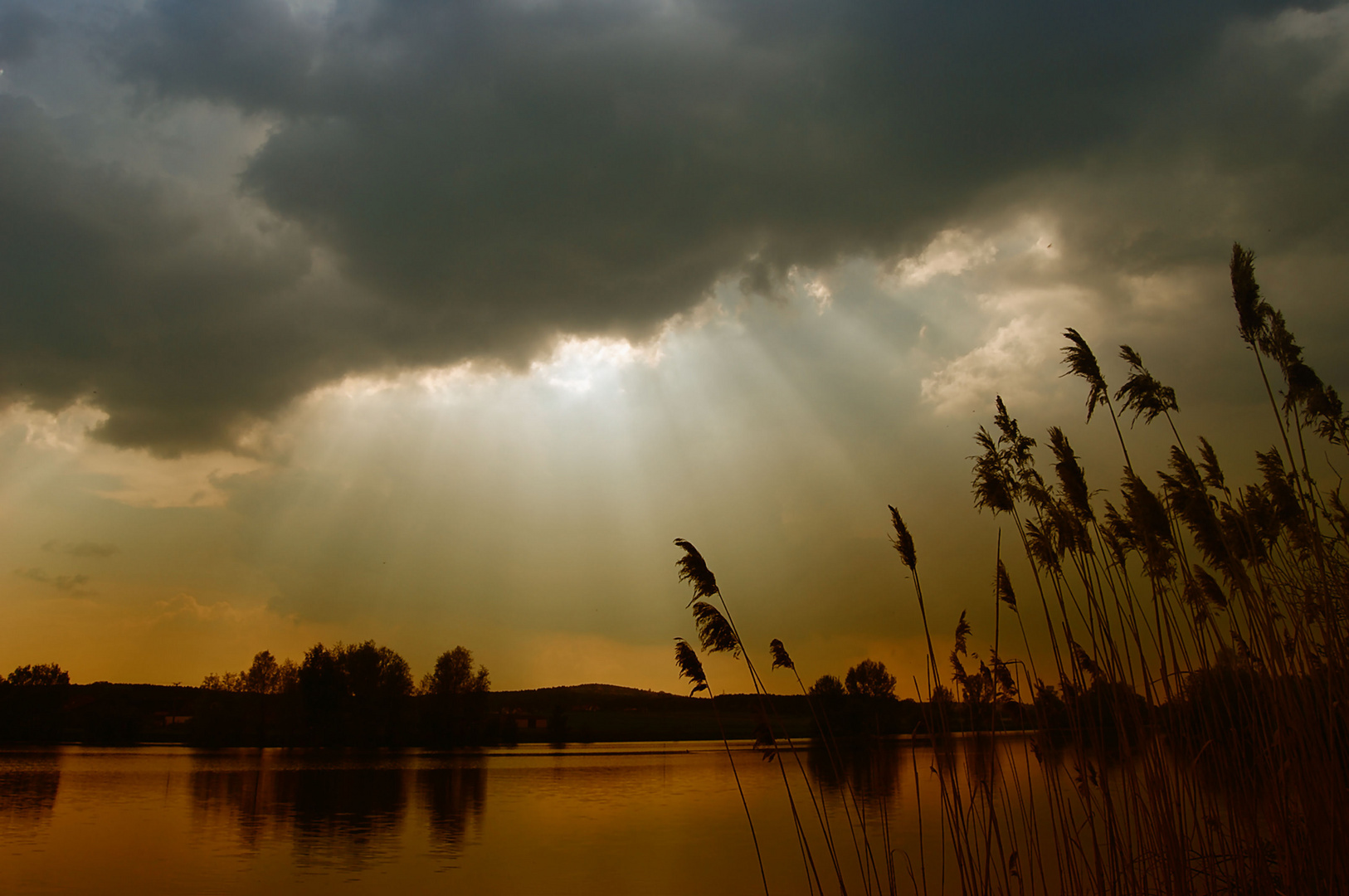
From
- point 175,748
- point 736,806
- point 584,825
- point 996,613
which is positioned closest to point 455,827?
point 584,825

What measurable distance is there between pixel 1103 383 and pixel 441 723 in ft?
283

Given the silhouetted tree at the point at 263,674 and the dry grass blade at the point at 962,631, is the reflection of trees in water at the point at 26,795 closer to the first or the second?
the dry grass blade at the point at 962,631

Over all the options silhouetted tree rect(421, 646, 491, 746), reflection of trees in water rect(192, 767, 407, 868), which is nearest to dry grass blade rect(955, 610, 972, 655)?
reflection of trees in water rect(192, 767, 407, 868)

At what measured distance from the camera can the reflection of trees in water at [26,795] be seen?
67.8ft

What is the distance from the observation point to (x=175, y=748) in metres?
70.3

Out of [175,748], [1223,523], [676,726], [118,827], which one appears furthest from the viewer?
[676,726]

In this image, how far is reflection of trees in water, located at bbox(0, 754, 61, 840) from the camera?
20656mm

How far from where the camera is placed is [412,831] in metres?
21.8

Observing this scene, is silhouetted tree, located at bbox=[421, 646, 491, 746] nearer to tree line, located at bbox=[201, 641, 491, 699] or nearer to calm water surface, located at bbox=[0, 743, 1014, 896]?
tree line, located at bbox=[201, 641, 491, 699]

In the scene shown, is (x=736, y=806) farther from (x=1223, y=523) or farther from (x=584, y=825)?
(x=1223, y=523)

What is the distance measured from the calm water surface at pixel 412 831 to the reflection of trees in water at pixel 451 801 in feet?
0.39

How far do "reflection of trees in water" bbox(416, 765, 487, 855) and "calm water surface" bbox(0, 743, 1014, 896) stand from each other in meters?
0.12

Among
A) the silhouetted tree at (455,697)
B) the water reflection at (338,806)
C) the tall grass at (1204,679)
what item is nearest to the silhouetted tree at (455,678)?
the silhouetted tree at (455,697)

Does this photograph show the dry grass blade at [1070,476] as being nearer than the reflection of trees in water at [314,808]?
Yes
